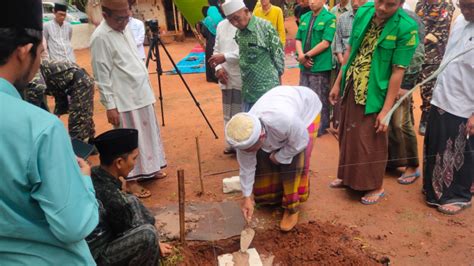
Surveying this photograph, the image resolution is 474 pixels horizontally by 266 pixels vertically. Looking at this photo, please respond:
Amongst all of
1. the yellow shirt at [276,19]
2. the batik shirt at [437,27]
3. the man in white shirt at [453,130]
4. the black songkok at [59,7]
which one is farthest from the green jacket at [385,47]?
the black songkok at [59,7]

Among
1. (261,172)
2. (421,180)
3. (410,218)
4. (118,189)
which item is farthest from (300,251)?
(421,180)

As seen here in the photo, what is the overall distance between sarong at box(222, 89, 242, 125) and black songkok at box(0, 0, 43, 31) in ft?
9.96

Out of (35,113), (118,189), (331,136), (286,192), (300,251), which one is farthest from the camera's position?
(331,136)

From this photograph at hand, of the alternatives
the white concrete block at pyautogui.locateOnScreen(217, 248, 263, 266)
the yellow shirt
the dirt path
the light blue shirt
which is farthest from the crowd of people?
the yellow shirt

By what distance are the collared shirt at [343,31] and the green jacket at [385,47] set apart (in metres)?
1.23

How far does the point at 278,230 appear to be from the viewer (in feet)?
10.2

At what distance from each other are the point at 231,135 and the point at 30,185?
1385 mm

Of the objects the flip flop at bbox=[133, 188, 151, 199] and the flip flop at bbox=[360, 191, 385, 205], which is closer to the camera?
the flip flop at bbox=[360, 191, 385, 205]

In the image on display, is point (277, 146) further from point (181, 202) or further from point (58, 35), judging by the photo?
point (58, 35)

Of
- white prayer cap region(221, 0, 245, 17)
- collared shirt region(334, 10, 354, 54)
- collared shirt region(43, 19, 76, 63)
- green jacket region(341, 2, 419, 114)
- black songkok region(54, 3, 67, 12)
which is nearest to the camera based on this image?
green jacket region(341, 2, 419, 114)

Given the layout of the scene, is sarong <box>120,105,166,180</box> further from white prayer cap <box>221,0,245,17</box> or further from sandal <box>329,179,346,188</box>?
sandal <box>329,179,346,188</box>

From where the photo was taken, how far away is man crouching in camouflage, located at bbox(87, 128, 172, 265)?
224 cm

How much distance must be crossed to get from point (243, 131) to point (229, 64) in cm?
184

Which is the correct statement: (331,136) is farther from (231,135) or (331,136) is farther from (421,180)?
(231,135)
